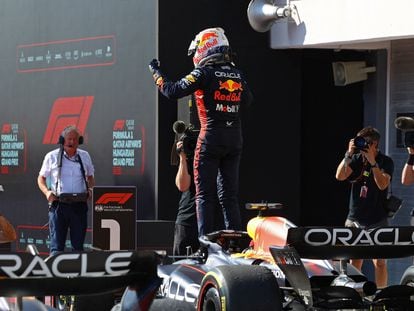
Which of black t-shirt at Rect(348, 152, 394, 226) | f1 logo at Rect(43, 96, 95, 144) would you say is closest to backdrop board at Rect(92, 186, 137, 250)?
f1 logo at Rect(43, 96, 95, 144)

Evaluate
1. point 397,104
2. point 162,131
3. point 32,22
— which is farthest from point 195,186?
point 32,22

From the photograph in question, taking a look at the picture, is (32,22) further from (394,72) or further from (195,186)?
(195,186)

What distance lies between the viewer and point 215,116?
360 inches

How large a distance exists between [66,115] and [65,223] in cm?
260

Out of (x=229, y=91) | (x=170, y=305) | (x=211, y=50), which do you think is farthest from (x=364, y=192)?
(x=170, y=305)

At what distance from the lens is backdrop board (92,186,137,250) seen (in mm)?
11961

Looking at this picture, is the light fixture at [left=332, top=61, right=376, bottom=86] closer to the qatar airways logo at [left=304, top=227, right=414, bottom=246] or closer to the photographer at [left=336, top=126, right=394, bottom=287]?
the photographer at [left=336, top=126, right=394, bottom=287]

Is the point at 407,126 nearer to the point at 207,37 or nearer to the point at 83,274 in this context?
the point at 207,37

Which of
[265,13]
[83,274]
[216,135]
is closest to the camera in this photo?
[83,274]

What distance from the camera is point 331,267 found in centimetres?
754

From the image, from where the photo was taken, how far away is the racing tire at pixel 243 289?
21.9 ft

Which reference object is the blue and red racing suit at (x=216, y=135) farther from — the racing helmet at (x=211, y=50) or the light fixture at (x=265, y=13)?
the light fixture at (x=265, y=13)

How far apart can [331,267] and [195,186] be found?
2.19m

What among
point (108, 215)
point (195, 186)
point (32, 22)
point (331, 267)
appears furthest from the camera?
point (32, 22)
